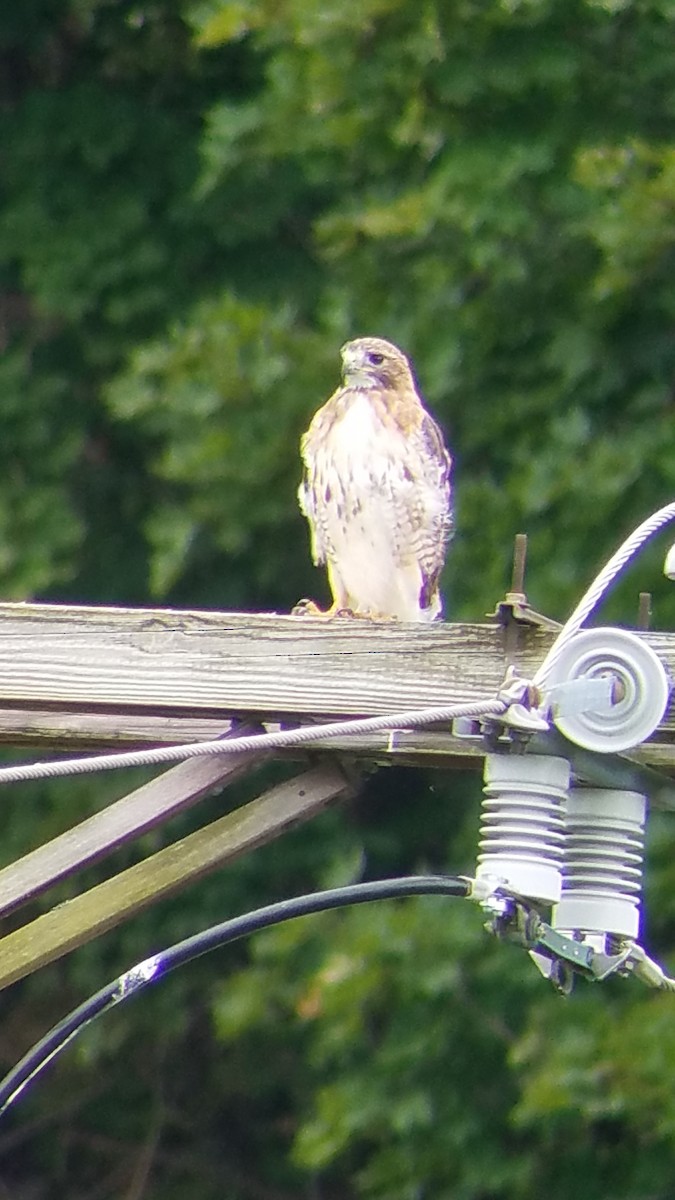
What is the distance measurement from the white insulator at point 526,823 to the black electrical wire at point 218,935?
0.06 meters

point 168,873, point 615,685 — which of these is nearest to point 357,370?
point 168,873

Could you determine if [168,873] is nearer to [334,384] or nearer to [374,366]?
[374,366]

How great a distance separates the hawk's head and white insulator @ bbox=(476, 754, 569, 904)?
104 inches

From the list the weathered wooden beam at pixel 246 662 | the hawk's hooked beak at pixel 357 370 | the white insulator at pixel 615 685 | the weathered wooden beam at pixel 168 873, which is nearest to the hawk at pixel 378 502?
the hawk's hooked beak at pixel 357 370

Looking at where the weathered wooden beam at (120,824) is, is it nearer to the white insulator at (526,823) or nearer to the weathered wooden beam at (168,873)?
the weathered wooden beam at (168,873)

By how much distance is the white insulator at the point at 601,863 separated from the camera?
3.14 m

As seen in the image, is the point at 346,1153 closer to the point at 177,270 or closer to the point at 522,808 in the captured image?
the point at 177,270

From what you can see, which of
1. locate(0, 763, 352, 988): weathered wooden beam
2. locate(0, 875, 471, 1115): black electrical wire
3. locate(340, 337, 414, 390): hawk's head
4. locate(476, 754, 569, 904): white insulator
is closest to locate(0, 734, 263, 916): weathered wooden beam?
locate(0, 763, 352, 988): weathered wooden beam

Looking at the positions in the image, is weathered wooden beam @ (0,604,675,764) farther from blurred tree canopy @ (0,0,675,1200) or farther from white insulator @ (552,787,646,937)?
blurred tree canopy @ (0,0,675,1200)

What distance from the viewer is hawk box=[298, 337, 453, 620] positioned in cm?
530

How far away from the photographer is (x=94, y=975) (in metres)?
8.73

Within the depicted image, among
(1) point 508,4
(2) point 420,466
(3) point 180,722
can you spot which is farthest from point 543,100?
(3) point 180,722

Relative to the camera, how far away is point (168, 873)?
3.35 meters

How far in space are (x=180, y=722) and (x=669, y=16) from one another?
4.47 m
